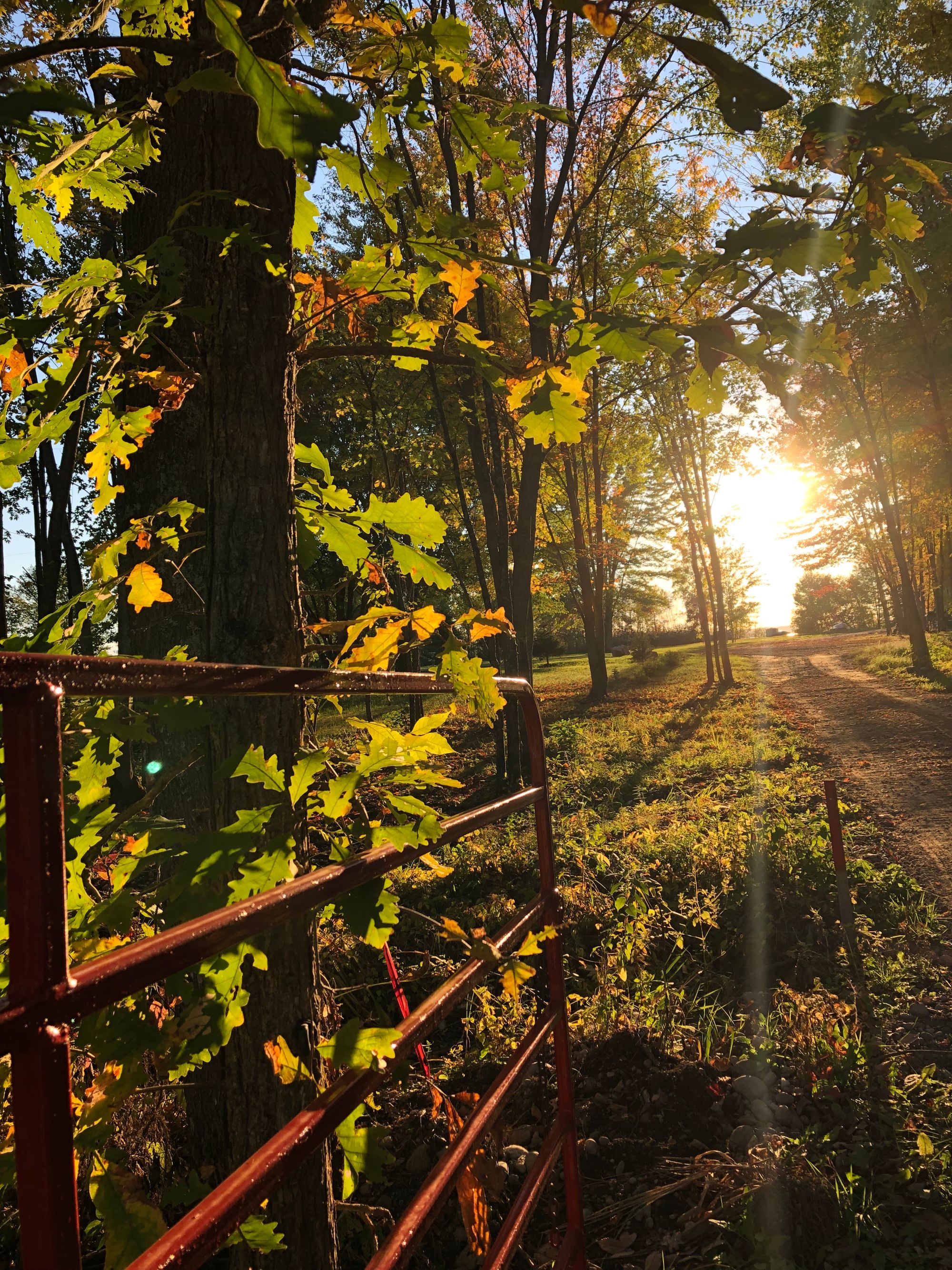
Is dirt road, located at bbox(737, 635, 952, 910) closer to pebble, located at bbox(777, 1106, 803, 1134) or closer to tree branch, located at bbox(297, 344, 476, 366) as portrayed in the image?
pebble, located at bbox(777, 1106, 803, 1134)

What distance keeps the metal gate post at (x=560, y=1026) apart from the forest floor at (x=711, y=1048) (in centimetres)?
48

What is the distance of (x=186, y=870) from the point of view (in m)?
1.14

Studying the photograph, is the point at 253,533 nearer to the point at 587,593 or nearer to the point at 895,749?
the point at 895,749

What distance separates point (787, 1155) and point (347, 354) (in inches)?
132

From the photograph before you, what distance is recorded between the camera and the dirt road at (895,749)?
21.4ft

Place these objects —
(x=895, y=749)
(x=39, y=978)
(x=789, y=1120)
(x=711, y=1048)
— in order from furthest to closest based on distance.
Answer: (x=895, y=749) → (x=711, y=1048) → (x=789, y=1120) → (x=39, y=978)

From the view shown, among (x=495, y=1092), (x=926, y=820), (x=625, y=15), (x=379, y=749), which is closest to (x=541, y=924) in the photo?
(x=495, y=1092)

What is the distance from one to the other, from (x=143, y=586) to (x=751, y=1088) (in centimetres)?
341

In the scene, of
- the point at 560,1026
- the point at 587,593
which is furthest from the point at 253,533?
the point at 587,593

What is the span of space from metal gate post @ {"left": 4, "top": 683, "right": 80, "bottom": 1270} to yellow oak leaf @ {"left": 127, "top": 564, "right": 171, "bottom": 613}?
105 centimetres

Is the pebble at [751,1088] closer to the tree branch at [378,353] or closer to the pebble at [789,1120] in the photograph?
the pebble at [789,1120]

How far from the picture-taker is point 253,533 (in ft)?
6.25

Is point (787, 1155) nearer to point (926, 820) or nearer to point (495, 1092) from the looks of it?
point (495, 1092)

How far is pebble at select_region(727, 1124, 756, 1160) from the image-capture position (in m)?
3.14
